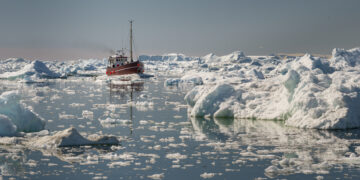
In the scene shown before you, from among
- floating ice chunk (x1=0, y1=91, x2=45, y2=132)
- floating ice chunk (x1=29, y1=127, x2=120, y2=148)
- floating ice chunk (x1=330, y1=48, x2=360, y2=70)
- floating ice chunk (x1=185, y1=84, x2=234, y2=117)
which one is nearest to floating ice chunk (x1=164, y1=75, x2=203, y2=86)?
floating ice chunk (x1=330, y1=48, x2=360, y2=70)

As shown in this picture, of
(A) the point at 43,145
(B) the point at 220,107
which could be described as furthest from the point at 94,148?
(B) the point at 220,107

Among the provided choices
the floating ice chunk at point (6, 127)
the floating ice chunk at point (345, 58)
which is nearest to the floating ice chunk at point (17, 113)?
the floating ice chunk at point (6, 127)

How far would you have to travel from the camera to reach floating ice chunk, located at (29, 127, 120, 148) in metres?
12.0

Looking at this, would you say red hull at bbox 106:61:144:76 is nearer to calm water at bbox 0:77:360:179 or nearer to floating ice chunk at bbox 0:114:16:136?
calm water at bbox 0:77:360:179

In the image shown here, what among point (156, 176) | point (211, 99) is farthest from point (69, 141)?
point (211, 99)

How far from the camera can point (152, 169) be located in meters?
9.73

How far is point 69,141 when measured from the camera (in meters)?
12.1

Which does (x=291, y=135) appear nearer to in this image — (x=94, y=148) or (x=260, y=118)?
(x=260, y=118)

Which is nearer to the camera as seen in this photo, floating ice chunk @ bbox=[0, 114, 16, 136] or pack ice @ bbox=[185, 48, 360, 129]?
floating ice chunk @ bbox=[0, 114, 16, 136]

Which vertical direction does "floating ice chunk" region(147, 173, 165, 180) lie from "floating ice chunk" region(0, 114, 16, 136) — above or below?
below

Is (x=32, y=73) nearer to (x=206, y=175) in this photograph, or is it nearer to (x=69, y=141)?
(x=69, y=141)

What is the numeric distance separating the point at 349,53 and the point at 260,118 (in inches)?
2524


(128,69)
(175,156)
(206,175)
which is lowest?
(206,175)

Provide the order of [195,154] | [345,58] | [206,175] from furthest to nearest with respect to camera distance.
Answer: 1. [345,58]
2. [195,154]
3. [206,175]
